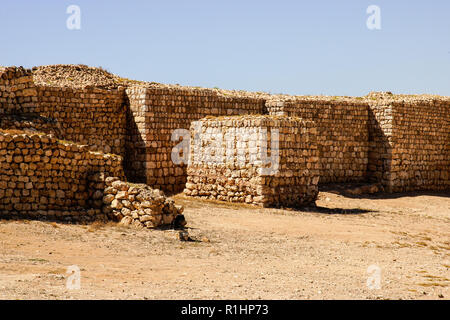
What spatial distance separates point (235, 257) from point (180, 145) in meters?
10.8

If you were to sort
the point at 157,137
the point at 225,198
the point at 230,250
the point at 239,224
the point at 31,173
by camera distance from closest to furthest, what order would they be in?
the point at 230,250 < the point at 31,173 < the point at 239,224 < the point at 225,198 < the point at 157,137

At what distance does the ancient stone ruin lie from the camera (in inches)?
572

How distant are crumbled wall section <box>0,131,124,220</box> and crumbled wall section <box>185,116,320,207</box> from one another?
5.14m

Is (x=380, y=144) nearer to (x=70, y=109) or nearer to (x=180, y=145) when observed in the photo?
(x=180, y=145)

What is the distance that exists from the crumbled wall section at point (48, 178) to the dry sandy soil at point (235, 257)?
2.59ft

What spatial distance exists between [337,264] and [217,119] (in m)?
9.48

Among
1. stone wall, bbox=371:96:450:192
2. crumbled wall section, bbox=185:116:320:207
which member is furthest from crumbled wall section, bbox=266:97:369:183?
crumbled wall section, bbox=185:116:320:207

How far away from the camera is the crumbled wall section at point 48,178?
46.0ft

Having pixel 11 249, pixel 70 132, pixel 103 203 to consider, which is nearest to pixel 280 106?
pixel 70 132

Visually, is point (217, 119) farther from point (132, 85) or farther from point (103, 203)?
point (103, 203)

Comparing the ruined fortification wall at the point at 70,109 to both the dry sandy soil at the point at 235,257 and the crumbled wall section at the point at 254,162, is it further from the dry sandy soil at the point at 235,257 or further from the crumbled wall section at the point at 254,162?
the dry sandy soil at the point at 235,257

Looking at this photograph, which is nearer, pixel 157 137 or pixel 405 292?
pixel 405 292

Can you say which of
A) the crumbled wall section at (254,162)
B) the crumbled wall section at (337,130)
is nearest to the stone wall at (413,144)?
the crumbled wall section at (337,130)

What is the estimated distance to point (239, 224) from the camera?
1616 centimetres
